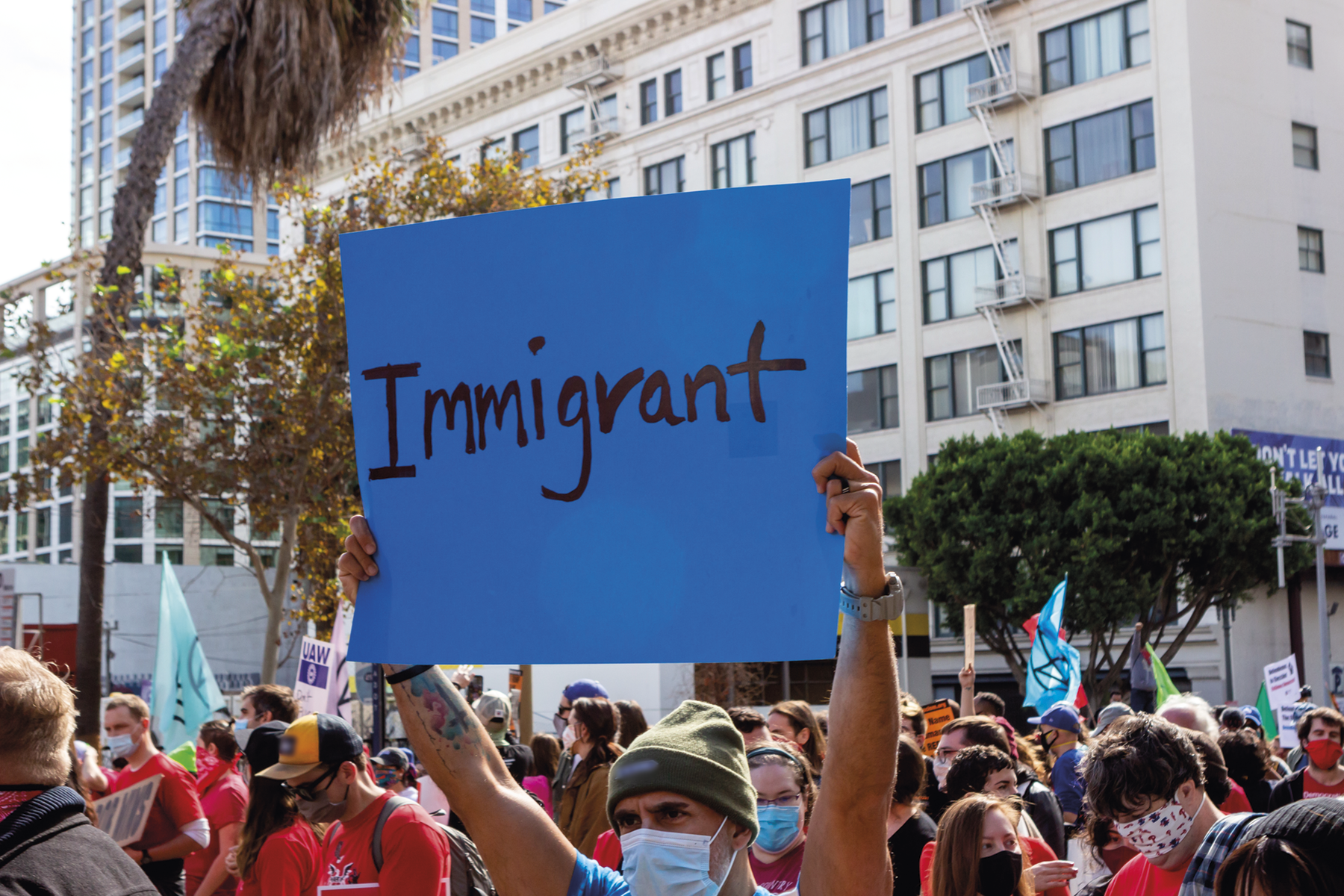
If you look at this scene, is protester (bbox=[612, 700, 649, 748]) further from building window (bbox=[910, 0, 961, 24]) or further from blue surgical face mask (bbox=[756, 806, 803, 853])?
building window (bbox=[910, 0, 961, 24])

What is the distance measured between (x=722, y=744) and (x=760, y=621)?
559 mm

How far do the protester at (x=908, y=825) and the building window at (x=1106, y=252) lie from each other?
32.9 meters

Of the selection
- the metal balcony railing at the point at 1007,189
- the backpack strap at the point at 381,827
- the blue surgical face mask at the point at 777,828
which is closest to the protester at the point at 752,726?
the blue surgical face mask at the point at 777,828

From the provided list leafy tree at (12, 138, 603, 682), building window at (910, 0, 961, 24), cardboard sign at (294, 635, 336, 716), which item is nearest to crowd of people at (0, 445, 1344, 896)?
cardboard sign at (294, 635, 336, 716)

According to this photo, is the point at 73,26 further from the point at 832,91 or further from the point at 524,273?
the point at 524,273

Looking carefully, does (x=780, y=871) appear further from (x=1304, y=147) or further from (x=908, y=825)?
(x=1304, y=147)

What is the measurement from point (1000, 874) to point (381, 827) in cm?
195

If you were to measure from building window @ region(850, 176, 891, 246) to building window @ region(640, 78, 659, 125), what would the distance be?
27.1 ft

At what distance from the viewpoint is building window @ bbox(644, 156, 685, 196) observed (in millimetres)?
45656

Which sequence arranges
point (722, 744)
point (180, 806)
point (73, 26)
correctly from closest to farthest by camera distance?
point (722, 744), point (180, 806), point (73, 26)

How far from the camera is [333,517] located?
62.1ft

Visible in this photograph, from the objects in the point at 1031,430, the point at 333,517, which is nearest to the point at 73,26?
the point at 1031,430

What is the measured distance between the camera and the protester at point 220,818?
6566mm

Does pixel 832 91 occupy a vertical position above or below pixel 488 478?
above
